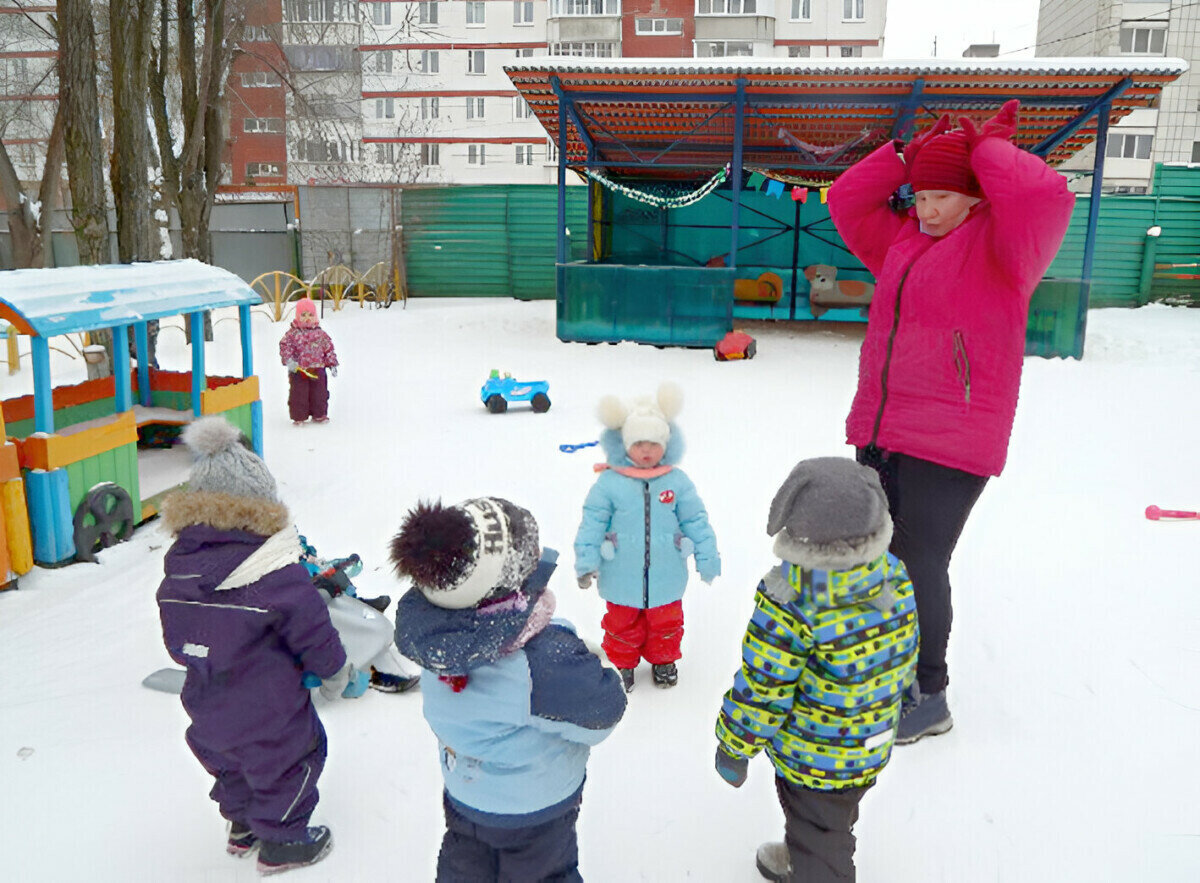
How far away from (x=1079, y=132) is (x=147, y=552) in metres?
12.3

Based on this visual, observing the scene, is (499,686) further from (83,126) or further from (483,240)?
(483,240)

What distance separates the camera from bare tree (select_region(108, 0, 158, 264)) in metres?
7.00

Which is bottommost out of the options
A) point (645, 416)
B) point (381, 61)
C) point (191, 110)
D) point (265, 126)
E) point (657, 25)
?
point (645, 416)

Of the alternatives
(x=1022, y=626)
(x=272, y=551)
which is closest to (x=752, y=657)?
(x=272, y=551)

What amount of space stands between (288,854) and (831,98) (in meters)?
10.7

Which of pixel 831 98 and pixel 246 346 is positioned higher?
pixel 831 98

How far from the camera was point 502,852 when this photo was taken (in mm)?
1820

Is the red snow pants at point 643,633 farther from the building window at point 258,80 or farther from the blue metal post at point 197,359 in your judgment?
the building window at point 258,80

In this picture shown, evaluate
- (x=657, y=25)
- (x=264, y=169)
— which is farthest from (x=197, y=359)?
(x=264, y=169)

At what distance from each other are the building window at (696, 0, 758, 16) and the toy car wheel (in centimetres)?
3469

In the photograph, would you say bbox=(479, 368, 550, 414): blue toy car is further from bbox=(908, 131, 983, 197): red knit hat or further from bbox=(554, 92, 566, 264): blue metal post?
bbox=(908, 131, 983, 197): red knit hat

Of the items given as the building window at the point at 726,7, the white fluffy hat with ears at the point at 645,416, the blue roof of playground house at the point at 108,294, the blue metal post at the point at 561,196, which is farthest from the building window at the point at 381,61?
the white fluffy hat with ears at the point at 645,416

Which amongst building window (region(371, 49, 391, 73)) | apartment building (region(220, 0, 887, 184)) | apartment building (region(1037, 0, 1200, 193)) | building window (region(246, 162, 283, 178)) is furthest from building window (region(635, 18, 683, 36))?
building window (region(246, 162, 283, 178))

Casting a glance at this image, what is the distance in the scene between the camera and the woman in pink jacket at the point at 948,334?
2346mm
